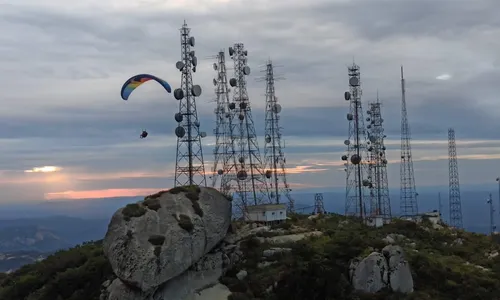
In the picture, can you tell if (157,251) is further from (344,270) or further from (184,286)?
(344,270)

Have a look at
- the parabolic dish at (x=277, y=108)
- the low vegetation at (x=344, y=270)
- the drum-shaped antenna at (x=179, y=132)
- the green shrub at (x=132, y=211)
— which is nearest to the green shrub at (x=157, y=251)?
the green shrub at (x=132, y=211)

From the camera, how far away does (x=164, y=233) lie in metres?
42.8

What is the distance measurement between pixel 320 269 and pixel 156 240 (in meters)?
12.6

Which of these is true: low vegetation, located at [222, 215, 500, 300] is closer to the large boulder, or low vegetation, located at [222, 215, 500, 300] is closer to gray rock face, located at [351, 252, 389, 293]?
gray rock face, located at [351, 252, 389, 293]

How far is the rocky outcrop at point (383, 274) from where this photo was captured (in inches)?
1636

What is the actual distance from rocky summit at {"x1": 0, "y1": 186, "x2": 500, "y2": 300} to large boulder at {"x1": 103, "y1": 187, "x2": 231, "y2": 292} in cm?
8

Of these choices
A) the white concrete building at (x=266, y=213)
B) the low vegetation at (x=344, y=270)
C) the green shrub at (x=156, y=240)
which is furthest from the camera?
the white concrete building at (x=266, y=213)

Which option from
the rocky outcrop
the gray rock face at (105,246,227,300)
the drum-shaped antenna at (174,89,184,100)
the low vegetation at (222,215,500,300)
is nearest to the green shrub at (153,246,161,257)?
the gray rock face at (105,246,227,300)

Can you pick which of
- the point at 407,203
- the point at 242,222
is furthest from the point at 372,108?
the point at 242,222

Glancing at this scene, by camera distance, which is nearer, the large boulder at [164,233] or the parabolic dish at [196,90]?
the large boulder at [164,233]

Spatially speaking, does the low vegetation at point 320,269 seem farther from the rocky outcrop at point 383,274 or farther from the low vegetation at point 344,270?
the rocky outcrop at point 383,274

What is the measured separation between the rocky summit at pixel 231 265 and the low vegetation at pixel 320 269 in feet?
0.28

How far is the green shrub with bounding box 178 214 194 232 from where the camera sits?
43.7 meters

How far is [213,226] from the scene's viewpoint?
1809 inches
